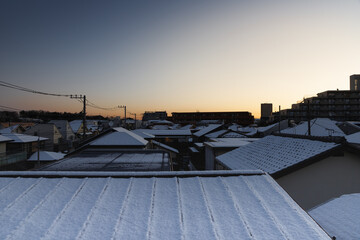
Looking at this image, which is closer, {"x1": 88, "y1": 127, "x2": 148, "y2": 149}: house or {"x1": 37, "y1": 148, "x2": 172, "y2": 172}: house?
{"x1": 37, "y1": 148, "x2": 172, "y2": 172}: house

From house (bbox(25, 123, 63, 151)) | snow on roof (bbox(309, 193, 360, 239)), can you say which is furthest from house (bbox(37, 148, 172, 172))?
house (bbox(25, 123, 63, 151))

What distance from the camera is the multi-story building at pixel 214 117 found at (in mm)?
94812

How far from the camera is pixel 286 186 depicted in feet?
26.9

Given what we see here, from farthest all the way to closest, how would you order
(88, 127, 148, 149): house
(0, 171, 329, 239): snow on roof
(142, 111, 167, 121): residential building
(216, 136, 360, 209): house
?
(142, 111, 167, 121): residential building, (88, 127, 148, 149): house, (216, 136, 360, 209): house, (0, 171, 329, 239): snow on roof

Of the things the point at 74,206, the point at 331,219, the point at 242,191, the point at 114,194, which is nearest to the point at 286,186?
the point at 331,219

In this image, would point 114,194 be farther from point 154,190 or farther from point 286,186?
point 286,186

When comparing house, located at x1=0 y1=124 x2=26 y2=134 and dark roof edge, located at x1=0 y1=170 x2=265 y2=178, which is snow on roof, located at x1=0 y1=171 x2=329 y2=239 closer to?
dark roof edge, located at x1=0 y1=170 x2=265 y2=178

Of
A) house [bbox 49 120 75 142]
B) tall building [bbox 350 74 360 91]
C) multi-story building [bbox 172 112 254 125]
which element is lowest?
house [bbox 49 120 75 142]

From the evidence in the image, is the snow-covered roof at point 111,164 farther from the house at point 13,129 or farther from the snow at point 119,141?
the house at point 13,129

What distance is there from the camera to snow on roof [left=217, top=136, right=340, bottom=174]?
8344mm

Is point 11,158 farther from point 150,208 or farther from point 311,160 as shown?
point 311,160

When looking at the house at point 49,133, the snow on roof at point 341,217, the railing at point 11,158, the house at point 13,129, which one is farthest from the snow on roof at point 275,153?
the house at point 13,129

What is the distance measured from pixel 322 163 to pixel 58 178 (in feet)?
→ 32.2

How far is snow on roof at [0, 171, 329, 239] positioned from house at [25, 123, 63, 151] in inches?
1466
